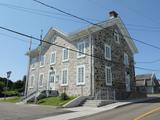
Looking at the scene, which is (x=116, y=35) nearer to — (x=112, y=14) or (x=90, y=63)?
(x=112, y=14)

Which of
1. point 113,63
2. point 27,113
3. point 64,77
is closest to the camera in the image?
point 27,113

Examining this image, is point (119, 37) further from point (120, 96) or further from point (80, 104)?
point (80, 104)

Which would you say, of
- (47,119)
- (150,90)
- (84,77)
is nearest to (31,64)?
(84,77)

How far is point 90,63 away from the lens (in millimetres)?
22781

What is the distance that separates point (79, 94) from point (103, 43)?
6.92 meters

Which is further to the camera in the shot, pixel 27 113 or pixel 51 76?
pixel 51 76

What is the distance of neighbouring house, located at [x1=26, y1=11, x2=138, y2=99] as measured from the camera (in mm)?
23047

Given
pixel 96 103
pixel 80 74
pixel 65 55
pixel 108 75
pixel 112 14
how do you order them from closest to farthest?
pixel 96 103 → pixel 80 74 → pixel 108 75 → pixel 65 55 → pixel 112 14

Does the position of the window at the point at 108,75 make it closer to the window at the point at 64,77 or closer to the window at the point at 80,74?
the window at the point at 80,74

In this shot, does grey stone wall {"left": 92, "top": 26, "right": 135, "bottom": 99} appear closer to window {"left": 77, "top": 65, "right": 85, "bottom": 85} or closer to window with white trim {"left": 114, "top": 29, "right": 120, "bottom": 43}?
window with white trim {"left": 114, "top": 29, "right": 120, "bottom": 43}

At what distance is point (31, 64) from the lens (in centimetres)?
3419

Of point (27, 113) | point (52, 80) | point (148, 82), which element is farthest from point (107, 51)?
point (148, 82)

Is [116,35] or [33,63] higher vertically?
[116,35]

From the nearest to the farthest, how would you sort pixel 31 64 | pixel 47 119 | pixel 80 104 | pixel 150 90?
pixel 47 119 → pixel 80 104 → pixel 31 64 → pixel 150 90
